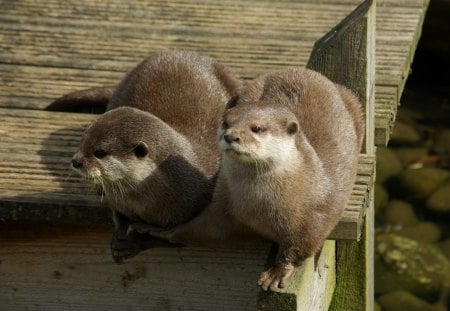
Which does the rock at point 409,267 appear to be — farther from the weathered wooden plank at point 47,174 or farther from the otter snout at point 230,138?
the otter snout at point 230,138

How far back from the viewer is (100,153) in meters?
2.60

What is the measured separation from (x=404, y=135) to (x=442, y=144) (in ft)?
0.69

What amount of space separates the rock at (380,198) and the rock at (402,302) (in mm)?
663

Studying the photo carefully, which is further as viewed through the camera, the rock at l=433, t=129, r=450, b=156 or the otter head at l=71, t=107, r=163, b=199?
the rock at l=433, t=129, r=450, b=156

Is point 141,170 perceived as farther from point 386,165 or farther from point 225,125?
point 386,165

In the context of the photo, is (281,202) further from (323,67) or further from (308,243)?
(323,67)

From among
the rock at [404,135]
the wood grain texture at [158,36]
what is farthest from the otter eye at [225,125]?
the rock at [404,135]

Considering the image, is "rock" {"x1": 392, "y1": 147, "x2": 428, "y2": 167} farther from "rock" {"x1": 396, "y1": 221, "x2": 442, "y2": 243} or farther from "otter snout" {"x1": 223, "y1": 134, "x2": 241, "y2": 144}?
"otter snout" {"x1": 223, "y1": 134, "x2": 241, "y2": 144}

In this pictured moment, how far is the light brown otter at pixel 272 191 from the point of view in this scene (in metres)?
2.35

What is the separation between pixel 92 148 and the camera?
2596 mm

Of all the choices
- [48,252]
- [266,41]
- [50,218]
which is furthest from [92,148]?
[266,41]

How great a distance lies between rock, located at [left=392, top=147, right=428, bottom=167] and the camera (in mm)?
5496

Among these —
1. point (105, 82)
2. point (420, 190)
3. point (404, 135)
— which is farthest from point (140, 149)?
point (404, 135)

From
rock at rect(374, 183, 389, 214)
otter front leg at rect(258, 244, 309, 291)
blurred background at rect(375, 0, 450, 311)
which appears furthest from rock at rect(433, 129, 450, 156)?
otter front leg at rect(258, 244, 309, 291)
